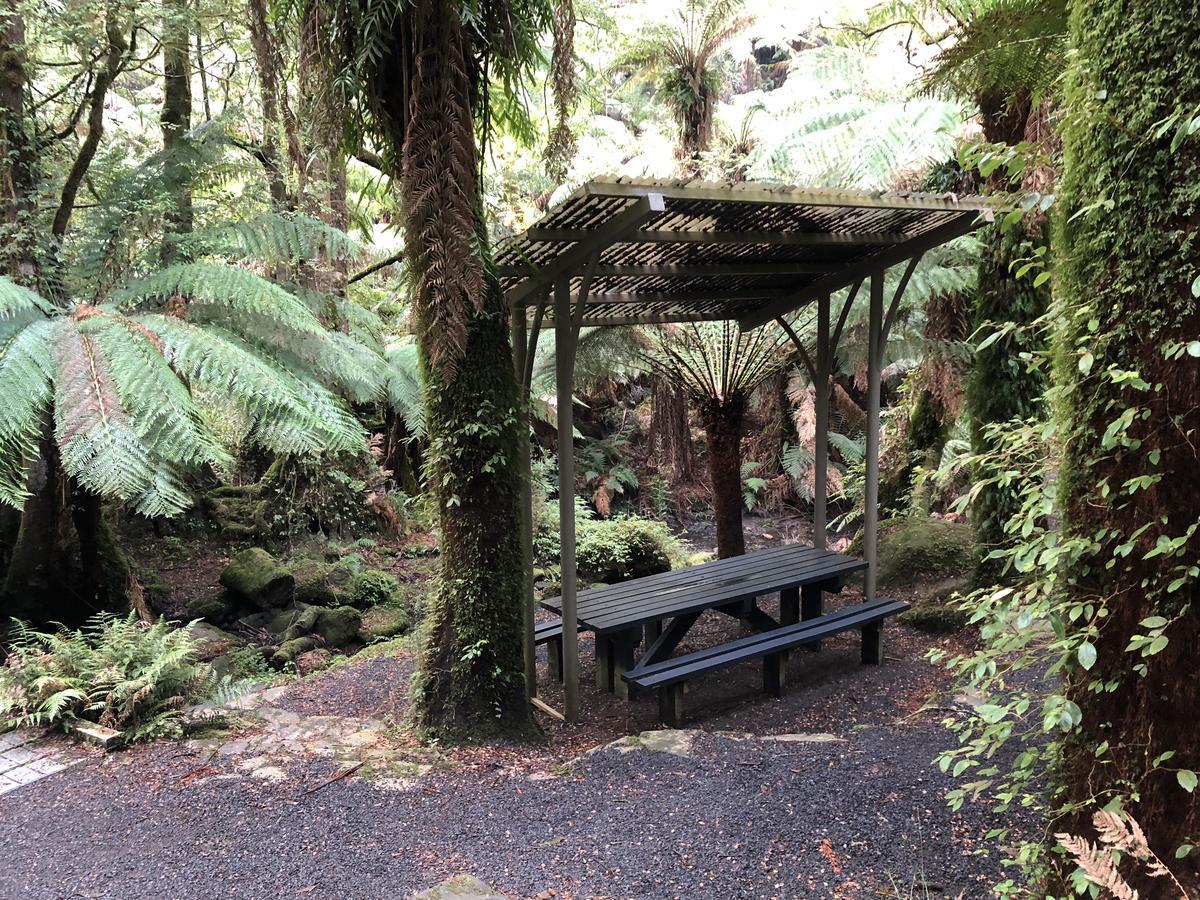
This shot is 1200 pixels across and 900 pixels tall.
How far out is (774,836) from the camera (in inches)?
102

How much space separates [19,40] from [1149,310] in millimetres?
6061

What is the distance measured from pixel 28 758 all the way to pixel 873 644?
446cm

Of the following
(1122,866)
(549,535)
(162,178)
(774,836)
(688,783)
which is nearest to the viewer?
(1122,866)

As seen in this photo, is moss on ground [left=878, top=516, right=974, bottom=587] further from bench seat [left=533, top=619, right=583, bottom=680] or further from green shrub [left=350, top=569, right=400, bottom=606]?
green shrub [left=350, top=569, right=400, bottom=606]

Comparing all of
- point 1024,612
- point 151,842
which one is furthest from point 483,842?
point 1024,612

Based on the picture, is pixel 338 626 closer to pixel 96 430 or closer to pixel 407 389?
pixel 407 389

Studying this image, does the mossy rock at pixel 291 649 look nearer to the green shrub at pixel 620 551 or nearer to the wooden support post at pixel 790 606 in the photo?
the green shrub at pixel 620 551

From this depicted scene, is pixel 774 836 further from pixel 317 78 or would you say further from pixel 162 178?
pixel 162 178

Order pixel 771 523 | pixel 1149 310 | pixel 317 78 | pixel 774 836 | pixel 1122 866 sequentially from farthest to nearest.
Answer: pixel 771 523 → pixel 317 78 → pixel 774 836 → pixel 1122 866 → pixel 1149 310

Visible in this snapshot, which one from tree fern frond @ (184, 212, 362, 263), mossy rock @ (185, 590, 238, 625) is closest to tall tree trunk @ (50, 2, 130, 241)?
tree fern frond @ (184, 212, 362, 263)

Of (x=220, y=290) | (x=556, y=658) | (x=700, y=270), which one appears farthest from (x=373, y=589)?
(x=700, y=270)

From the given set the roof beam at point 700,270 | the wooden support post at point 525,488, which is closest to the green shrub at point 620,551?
the wooden support post at point 525,488

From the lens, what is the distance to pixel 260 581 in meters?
6.16

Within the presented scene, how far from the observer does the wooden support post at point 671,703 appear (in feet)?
13.2
